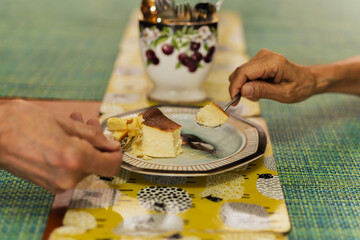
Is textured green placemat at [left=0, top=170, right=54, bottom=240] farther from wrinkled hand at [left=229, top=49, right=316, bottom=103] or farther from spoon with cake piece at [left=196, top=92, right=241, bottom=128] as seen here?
wrinkled hand at [left=229, top=49, right=316, bottom=103]

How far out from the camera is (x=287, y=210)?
798 millimetres

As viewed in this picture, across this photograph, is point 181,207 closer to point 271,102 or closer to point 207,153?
point 207,153

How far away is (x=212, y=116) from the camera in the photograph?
40.7 inches

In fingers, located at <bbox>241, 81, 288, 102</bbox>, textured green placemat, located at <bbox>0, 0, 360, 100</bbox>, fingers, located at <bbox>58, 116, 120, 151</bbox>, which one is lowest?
textured green placemat, located at <bbox>0, 0, 360, 100</bbox>

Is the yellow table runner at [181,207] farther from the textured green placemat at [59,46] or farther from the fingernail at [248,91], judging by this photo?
the textured green placemat at [59,46]

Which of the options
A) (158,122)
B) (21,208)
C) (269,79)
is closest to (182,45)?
(269,79)

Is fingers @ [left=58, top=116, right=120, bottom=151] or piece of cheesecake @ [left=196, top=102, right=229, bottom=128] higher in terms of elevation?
fingers @ [left=58, top=116, right=120, bottom=151]

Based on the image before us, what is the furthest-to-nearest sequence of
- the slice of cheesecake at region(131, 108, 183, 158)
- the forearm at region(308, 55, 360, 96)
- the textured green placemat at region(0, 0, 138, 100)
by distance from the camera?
the textured green placemat at region(0, 0, 138, 100), the forearm at region(308, 55, 360, 96), the slice of cheesecake at region(131, 108, 183, 158)

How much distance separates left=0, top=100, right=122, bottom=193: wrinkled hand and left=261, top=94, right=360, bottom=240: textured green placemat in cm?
36

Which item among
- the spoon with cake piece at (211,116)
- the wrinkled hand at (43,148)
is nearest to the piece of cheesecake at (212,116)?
the spoon with cake piece at (211,116)

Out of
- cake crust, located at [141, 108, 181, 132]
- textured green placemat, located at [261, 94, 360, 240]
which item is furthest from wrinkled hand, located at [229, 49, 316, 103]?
cake crust, located at [141, 108, 181, 132]

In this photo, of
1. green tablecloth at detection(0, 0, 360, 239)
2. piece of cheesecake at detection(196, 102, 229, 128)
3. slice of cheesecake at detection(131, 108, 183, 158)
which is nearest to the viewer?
green tablecloth at detection(0, 0, 360, 239)

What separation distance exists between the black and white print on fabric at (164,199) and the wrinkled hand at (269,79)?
0.33 m

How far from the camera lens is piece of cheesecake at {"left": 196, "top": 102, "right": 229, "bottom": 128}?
1023 millimetres
